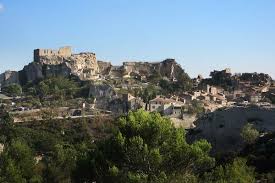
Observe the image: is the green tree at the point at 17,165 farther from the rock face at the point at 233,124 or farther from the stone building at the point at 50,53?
the stone building at the point at 50,53

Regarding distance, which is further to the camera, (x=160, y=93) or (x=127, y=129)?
(x=160, y=93)

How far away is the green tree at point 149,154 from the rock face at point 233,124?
21.1 metres

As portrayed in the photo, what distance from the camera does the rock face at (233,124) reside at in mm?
43906

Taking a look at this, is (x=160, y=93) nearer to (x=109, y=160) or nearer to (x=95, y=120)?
(x=95, y=120)

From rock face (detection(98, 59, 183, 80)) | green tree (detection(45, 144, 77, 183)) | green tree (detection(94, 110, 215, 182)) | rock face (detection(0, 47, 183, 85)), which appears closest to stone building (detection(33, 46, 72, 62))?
rock face (detection(0, 47, 183, 85))

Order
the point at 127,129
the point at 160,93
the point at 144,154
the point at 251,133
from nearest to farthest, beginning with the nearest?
the point at 144,154, the point at 127,129, the point at 251,133, the point at 160,93

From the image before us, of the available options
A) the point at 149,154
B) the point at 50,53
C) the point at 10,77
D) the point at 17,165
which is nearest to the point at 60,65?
the point at 50,53

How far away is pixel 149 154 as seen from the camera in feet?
70.8

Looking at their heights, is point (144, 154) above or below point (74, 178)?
above

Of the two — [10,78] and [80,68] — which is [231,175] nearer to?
[80,68]

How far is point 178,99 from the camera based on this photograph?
7669 cm

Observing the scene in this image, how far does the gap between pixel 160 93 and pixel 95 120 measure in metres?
18.3

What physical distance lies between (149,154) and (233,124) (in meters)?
24.7

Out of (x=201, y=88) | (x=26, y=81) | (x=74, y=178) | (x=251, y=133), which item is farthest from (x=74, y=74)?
(x=74, y=178)
